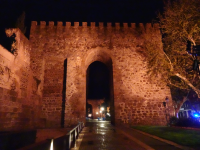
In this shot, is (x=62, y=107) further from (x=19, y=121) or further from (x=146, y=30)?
(x=146, y=30)

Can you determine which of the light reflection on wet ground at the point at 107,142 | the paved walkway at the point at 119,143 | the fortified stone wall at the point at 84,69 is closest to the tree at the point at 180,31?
the fortified stone wall at the point at 84,69

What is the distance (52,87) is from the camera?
50.0 feet

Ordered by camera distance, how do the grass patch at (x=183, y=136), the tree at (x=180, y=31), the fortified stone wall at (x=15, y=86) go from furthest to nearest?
the tree at (x=180, y=31) → the fortified stone wall at (x=15, y=86) → the grass patch at (x=183, y=136)

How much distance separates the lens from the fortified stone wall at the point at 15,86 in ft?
21.2

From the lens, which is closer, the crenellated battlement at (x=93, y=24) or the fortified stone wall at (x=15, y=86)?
the fortified stone wall at (x=15, y=86)

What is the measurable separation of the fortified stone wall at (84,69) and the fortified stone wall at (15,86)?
6378 mm

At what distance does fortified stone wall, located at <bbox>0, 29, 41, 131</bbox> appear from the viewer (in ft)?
21.2

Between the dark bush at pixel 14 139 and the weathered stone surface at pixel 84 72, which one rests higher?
the weathered stone surface at pixel 84 72

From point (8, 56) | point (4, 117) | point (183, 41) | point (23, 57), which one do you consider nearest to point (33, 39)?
point (23, 57)

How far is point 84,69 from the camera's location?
1582 cm

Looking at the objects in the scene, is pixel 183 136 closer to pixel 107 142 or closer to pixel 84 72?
pixel 107 142

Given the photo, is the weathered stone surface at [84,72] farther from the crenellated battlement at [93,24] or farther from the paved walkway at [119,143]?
the paved walkway at [119,143]

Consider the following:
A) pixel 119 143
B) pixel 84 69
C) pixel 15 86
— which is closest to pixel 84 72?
pixel 84 69

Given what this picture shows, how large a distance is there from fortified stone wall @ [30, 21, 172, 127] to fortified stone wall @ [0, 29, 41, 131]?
6.38 m
